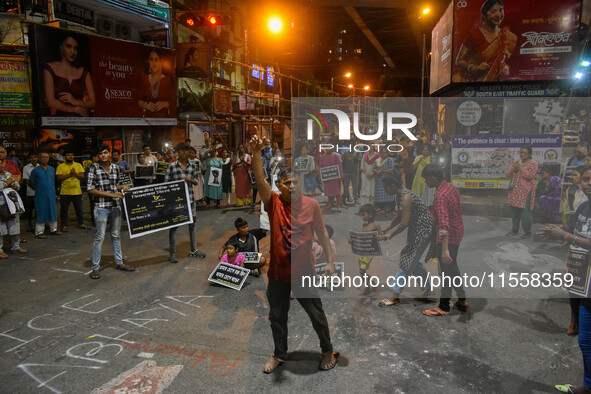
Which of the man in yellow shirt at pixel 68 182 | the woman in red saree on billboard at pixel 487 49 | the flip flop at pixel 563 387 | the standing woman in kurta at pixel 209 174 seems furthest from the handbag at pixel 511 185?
the man in yellow shirt at pixel 68 182

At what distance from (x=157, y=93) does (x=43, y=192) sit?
10.8 meters

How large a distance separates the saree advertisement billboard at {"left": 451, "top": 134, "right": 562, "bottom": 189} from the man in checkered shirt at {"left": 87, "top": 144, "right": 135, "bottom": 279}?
564cm

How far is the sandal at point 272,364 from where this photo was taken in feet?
12.6

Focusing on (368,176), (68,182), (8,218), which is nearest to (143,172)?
(68,182)

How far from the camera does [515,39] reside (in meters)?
12.4

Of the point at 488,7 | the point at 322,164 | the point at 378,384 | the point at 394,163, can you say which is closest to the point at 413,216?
the point at 394,163

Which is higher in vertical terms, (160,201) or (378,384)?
(160,201)

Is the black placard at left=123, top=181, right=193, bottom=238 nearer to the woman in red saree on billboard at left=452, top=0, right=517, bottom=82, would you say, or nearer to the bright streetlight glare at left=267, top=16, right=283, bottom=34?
the bright streetlight glare at left=267, top=16, right=283, bottom=34

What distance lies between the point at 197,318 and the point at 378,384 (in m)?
2.46

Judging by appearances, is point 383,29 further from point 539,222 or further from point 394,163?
point 394,163

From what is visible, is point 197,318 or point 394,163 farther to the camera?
point 394,163

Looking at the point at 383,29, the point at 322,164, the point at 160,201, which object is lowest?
the point at 160,201

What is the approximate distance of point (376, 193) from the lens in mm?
A: 5410

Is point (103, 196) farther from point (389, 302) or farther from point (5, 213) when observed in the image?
point (389, 302)
